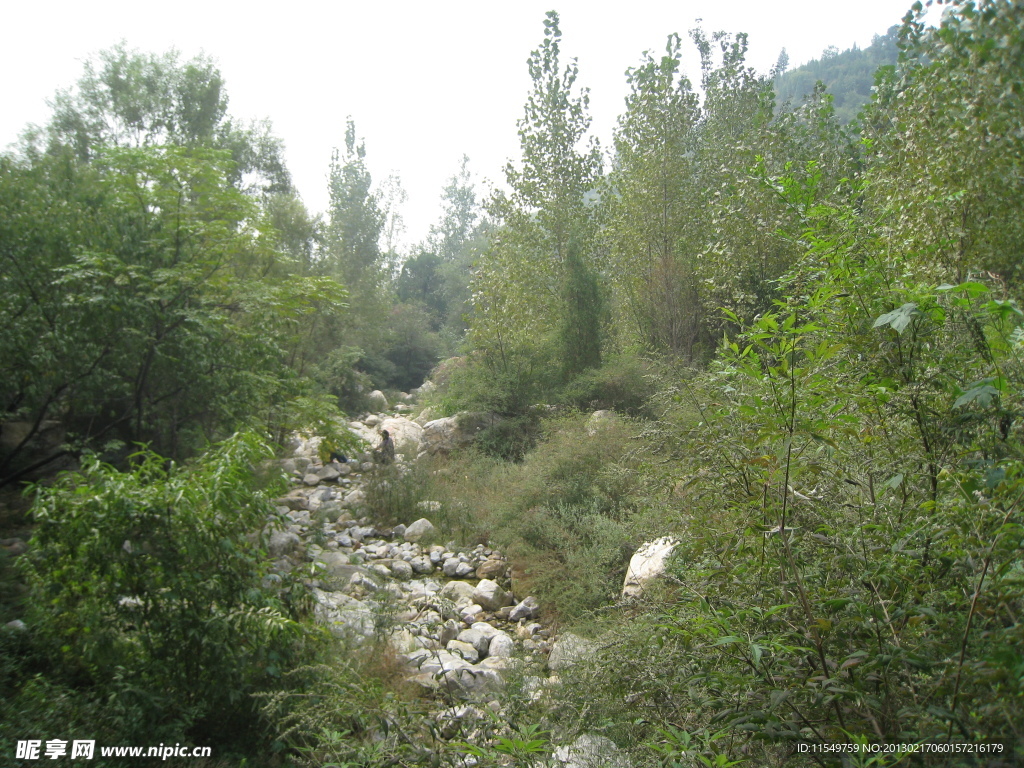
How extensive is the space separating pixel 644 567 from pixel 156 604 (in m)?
3.51

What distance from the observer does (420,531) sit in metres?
7.90

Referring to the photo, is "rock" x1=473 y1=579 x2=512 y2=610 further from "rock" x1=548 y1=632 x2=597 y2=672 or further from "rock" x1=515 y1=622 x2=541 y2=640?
"rock" x1=548 y1=632 x2=597 y2=672

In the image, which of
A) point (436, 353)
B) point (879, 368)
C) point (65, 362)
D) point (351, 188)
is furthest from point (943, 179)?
point (351, 188)

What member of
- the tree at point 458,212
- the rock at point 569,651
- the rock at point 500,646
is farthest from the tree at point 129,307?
the tree at point 458,212

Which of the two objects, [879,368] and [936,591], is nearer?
[936,591]

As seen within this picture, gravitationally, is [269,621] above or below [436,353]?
below

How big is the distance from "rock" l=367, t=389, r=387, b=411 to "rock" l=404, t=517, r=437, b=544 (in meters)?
10.4

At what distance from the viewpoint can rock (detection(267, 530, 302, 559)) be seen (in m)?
6.49

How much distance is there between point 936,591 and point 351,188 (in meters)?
26.6

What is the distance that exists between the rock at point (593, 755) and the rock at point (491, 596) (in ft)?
10.2

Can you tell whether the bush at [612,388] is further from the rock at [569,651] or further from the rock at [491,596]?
the rock at [569,651]

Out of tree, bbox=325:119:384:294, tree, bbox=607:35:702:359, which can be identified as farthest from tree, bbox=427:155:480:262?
tree, bbox=607:35:702:359

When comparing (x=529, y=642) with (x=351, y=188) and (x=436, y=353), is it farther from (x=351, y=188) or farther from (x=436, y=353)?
(x=351, y=188)

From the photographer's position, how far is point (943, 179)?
4.54 meters
